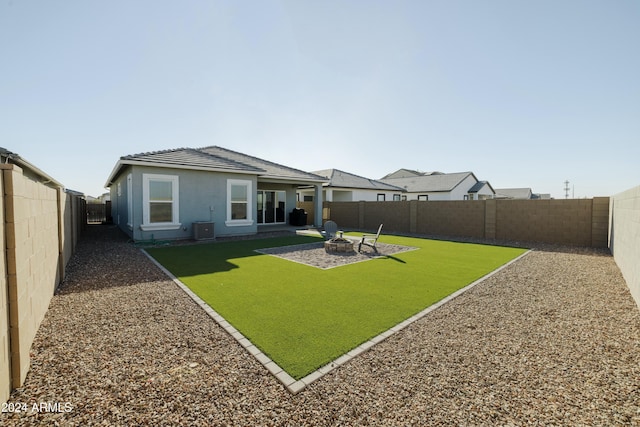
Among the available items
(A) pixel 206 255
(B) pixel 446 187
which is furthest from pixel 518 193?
(A) pixel 206 255

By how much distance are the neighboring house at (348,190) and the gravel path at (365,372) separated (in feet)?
68.4

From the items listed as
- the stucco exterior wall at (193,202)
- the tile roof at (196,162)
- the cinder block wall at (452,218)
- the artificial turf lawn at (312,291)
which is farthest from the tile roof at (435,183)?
the stucco exterior wall at (193,202)

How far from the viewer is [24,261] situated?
10.3ft

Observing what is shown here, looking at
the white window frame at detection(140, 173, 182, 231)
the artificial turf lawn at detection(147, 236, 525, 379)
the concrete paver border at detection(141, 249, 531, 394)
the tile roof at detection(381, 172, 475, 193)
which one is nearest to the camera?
the concrete paver border at detection(141, 249, 531, 394)

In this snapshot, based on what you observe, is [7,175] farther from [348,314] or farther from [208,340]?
[348,314]

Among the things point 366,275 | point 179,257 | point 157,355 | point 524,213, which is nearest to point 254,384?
point 157,355

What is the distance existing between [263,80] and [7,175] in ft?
34.8

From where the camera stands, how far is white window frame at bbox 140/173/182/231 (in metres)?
11.1

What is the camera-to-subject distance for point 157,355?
3.31 meters

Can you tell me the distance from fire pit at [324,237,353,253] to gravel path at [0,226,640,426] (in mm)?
5380

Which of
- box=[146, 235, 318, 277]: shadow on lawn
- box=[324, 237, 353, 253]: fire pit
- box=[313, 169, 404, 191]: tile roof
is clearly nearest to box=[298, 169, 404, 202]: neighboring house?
box=[313, 169, 404, 191]: tile roof

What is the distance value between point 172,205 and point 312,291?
8725 millimetres

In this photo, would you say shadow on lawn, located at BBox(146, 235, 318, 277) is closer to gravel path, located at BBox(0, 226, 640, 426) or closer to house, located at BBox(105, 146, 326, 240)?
house, located at BBox(105, 146, 326, 240)

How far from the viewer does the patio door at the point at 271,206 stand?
18906 millimetres
